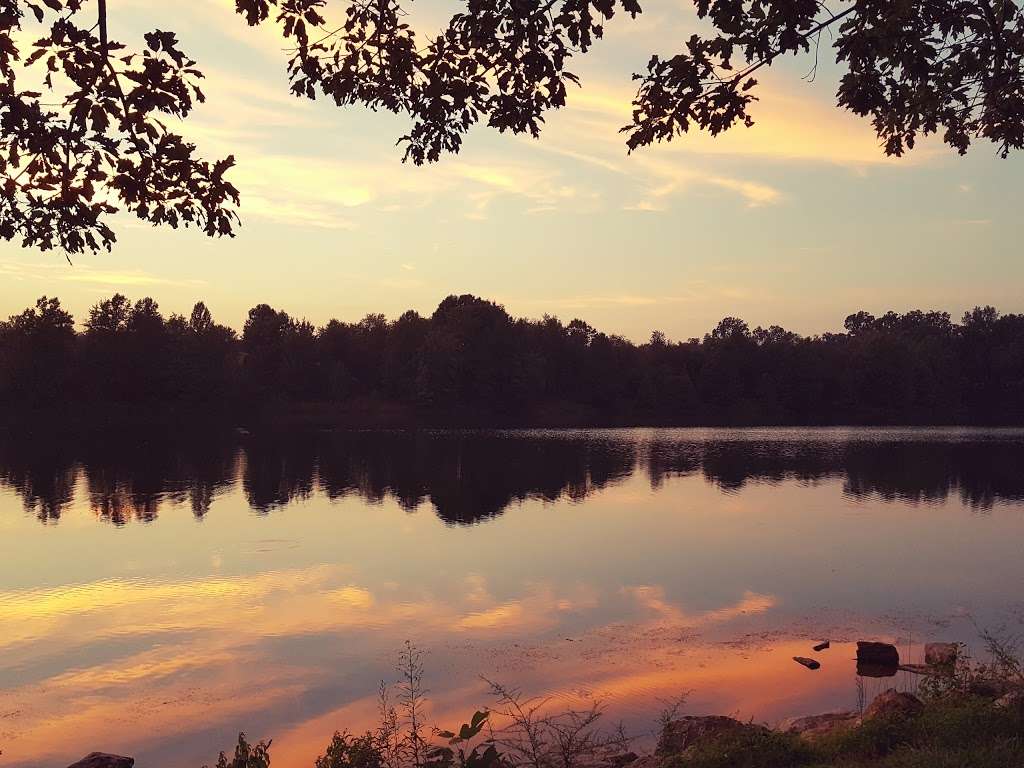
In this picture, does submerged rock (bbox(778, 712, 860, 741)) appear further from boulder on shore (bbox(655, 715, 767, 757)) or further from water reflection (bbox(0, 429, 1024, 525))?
water reflection (bbox(0, 429, 1024, 525))

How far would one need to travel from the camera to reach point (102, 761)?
12.1m

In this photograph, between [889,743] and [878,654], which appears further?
[878,654]

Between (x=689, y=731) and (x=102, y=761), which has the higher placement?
(x=689, y=731)

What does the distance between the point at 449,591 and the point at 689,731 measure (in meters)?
13.0

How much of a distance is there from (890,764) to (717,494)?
38.0m

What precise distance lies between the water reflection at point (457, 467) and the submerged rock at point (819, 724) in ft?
81.8

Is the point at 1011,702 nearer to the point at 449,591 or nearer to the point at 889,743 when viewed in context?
the point at 889,743

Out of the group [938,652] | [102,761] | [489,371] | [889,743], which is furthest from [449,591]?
[489,371]

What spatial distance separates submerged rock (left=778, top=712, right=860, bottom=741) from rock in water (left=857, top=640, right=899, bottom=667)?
3.81m

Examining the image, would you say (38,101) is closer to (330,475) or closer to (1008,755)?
(1008,755)

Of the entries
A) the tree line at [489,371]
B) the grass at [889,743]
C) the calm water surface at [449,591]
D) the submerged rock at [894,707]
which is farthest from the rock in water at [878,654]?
the tree line at [489,371]

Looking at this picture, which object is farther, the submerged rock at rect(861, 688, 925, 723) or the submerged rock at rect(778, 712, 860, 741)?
the submerged rock at rect(778, 712, 860, 741)

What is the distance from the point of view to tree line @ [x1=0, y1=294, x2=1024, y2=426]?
11438 cm

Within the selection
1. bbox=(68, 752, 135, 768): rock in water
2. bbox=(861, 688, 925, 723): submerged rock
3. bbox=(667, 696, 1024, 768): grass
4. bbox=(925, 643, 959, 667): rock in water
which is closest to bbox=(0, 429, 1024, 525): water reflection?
bbox=(925, 643, 959, 667): rock in water
